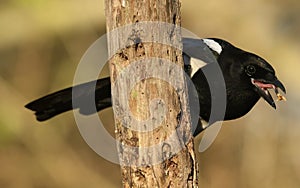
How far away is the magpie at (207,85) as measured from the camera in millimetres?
4684

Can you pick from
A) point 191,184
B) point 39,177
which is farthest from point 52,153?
point 191,184

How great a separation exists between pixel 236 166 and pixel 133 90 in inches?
181

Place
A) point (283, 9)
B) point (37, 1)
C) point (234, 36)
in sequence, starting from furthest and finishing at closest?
point (283, 9) → point (234, 36) → point (37, 1)

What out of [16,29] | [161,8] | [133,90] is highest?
[16,29]

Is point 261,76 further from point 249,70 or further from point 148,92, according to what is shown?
point 148,92

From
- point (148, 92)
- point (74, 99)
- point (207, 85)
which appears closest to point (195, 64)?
point (207, 85)

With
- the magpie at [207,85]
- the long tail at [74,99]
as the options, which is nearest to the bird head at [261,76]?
the magpie at [207,85]

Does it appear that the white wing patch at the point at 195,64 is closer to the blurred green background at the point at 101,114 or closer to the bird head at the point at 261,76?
the bird head at the point at 261,76

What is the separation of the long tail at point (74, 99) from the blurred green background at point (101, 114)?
2784mm

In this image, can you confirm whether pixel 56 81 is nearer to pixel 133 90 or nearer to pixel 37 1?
pixel 37 1

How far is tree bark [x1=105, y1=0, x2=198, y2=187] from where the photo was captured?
10.8 ft

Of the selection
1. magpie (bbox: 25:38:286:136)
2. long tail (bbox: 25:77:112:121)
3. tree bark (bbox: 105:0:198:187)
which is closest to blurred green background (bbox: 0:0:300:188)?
magpie (bbox: 25:38:286:136)

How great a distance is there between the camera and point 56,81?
8.69m

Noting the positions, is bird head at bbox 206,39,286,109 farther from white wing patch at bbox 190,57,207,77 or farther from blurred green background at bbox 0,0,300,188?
blurred green background at bbox 0,0,300,188
